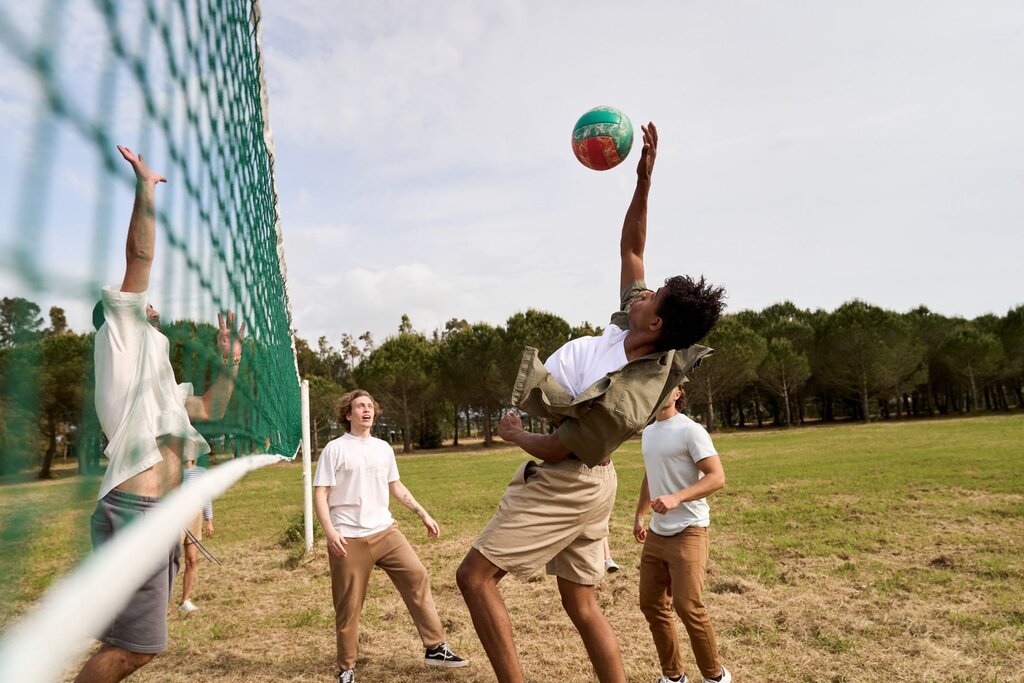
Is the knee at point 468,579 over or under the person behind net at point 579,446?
under

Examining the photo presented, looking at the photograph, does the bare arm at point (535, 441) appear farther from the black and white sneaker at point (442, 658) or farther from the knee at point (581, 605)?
the black and white sneaker at point (442, 658)

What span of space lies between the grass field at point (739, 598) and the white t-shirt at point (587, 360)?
5.51 ft

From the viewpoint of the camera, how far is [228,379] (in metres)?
4.02

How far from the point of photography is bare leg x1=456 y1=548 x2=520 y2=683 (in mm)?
2746

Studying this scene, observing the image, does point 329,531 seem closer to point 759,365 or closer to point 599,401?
point 599,401

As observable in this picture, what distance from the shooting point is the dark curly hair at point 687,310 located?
263 cm

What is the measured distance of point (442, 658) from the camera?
4.07 metres

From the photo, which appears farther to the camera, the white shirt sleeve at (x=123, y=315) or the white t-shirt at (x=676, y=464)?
the white t-shirt at (x=676, y=464)

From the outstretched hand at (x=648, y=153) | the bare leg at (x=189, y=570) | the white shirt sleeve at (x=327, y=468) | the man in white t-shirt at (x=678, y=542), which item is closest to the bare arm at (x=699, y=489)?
the man in white t-shirt at (x=678, y=542)

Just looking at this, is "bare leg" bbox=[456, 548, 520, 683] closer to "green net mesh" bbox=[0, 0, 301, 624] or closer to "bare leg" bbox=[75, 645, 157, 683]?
"bare leg" bbox=[75, 645, 157, 683]

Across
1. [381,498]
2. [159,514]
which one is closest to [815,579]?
[381,498]

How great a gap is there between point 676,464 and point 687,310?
1309 millimetres

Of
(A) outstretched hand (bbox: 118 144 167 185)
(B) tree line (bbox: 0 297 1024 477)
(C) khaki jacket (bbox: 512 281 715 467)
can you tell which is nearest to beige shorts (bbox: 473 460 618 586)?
(C) khaki jacket (bbox: 512 281 715 467)

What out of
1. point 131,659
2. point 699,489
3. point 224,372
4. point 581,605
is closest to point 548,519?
point 581,605
